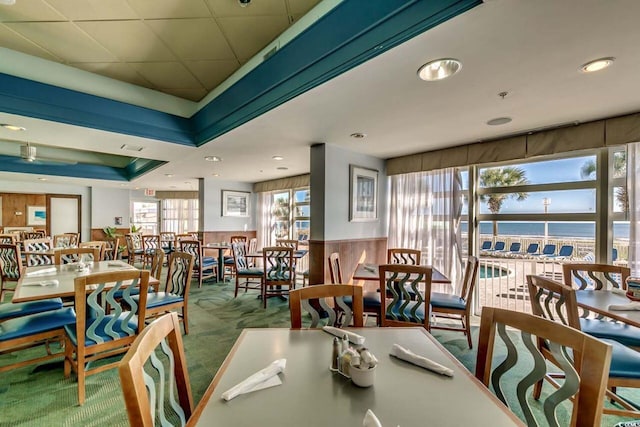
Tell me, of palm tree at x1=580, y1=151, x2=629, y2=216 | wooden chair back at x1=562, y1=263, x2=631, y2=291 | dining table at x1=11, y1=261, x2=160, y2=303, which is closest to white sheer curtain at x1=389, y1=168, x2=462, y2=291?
wooden chair back at x1=562, y1=263, x2=631, y2=291

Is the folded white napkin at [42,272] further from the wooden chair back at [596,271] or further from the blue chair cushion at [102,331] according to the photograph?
the wooden chair back at [596,271]

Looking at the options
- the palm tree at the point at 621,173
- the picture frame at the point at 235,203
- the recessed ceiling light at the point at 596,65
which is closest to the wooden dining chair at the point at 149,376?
the recessed ceiling light at the point at 596,65

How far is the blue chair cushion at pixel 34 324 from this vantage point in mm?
2004

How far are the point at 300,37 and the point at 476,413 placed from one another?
91.7 inches

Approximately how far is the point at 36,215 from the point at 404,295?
34.5 feet

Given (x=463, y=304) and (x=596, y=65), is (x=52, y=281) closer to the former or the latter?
(x=463, y=304)

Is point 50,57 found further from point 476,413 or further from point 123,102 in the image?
point 476,413

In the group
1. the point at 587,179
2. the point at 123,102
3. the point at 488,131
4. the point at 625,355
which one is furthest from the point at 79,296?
the point at 587,179

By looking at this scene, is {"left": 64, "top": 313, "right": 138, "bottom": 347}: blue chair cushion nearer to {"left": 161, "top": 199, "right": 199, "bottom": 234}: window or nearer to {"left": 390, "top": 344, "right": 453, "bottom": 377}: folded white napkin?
{"left": 390, "top": 344, "right": 453, "bottom": 377}: folded white napkin

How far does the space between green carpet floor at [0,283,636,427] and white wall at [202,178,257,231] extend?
3.30m

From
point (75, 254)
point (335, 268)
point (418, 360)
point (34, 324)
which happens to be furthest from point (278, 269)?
point (418, 360)

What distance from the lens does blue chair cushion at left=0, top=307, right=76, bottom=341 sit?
2.00 m

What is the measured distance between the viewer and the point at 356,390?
98cm

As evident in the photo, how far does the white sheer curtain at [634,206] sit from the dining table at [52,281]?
4.59 meters
